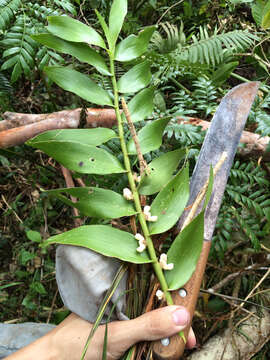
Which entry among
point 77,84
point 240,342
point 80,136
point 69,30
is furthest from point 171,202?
point 240,342

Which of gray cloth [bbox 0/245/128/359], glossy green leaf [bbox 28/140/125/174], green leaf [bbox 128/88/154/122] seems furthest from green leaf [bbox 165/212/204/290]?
green leaf [bbox 128/88/154/122]

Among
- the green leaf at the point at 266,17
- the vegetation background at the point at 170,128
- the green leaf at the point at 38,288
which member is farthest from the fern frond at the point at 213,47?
the green leaf at the point at 38,288

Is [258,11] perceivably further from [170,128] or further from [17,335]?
[17,335]

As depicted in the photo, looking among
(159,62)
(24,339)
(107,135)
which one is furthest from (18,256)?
(159,62)

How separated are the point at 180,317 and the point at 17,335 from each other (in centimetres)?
72

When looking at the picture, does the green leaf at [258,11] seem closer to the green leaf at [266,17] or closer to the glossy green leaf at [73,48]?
the green leaf at [266,17]

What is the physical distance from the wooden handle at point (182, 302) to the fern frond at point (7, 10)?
840 millimetres

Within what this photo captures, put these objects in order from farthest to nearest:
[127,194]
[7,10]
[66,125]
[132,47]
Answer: [66,125]
[7,10]
[132,47]
[127,194]

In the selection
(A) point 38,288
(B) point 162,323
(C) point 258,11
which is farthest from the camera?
(A) point 38,288

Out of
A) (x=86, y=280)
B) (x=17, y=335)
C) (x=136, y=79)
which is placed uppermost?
(x=136, y=79)

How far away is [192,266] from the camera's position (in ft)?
2.01

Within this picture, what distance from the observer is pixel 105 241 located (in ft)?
2.07

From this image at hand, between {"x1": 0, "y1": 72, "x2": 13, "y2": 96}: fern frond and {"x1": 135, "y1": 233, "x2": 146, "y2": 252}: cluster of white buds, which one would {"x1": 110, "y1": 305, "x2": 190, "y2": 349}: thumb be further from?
{"x1": 0, "y1": 72, "x2": 13, "y2": 96}: fern frond

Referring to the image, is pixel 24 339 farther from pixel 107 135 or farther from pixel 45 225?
pixel 107 135
